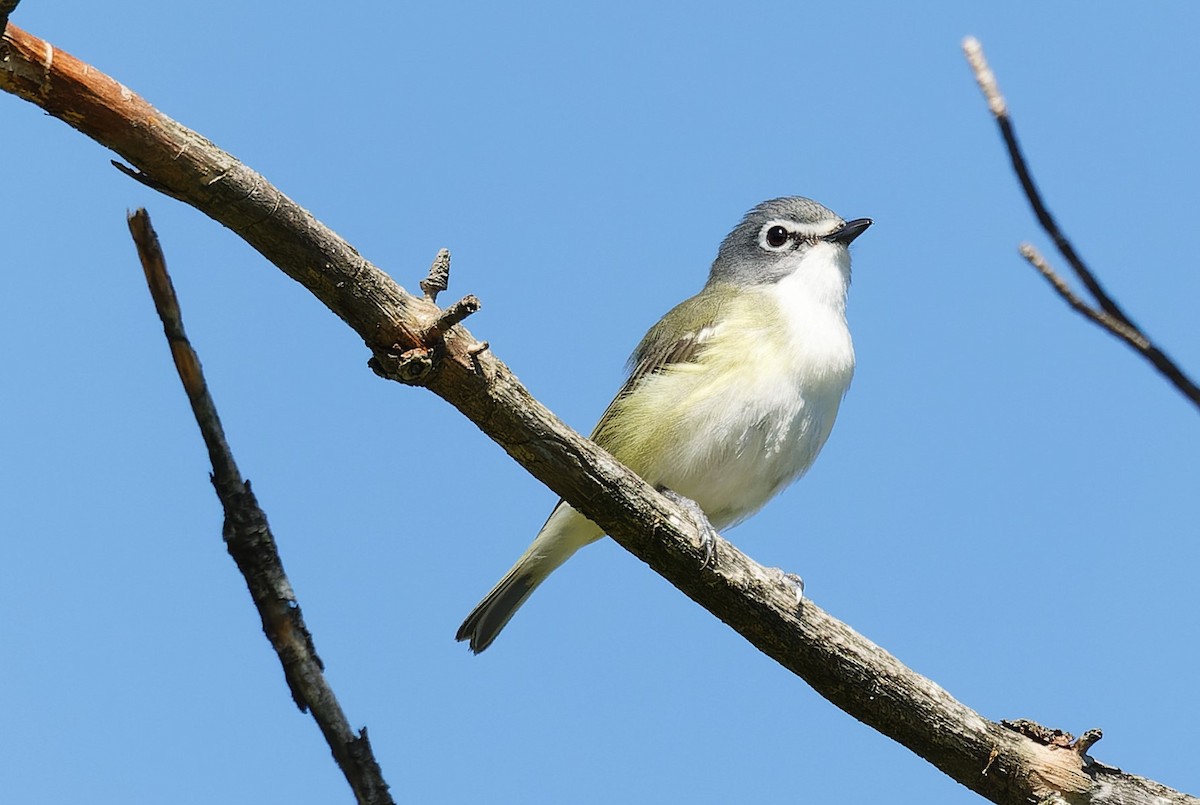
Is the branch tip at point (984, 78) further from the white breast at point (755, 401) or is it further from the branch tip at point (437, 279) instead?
the white breast at point (755, 401)

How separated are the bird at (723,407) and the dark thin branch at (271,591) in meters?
4.05

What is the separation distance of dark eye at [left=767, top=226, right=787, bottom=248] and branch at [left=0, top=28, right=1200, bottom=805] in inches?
136

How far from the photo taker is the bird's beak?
8523 mm

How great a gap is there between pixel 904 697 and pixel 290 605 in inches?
141

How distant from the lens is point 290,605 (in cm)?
302

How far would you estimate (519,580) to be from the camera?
7805 mm

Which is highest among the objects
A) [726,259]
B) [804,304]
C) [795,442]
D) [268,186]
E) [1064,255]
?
[726,259]

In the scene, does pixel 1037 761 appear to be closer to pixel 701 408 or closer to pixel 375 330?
pixel 701 408

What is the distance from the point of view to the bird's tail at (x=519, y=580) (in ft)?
25.1

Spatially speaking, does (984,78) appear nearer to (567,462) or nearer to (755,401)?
(567,462)

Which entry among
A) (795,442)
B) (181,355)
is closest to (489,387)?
(181,355)

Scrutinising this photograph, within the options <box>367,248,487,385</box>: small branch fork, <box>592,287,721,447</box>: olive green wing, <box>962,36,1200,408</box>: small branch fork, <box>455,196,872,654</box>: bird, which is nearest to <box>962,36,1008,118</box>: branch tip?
<box>962,36,1200,408</box>: small branch fork

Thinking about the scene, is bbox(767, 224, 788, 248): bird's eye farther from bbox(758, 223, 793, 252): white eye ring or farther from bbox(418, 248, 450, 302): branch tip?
bbox(418, 248, 450, 302): branch tip

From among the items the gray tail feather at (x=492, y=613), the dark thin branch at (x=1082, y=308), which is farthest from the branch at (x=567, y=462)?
the dark thin branch at (x=1082, y=308)
